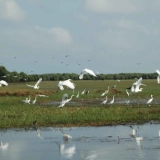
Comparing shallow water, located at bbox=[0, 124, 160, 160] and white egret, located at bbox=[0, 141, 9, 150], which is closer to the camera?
shallow water, located at bbox=[0, 124, 160, 160]

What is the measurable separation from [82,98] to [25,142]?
23.0m

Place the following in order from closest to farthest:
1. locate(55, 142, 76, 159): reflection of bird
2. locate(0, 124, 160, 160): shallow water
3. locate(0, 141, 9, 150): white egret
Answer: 1. locate(0, 124, 160, 160): shallow water
2. locate(55, 142, 76, 159): reflection of bird
3. locate(0, 141, 9, 150): white egret

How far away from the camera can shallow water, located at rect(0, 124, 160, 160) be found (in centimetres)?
1575

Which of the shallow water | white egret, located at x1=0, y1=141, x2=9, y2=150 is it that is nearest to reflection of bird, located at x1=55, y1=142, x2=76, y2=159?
the shallow water

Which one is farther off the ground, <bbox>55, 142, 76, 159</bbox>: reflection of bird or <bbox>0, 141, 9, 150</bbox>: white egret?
<bbox>0, 141, 9, 150</bbox>: white egret

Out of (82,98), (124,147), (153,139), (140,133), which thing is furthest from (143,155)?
(82,98)

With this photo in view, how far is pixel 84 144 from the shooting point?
58.5 feet

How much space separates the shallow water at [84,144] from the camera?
15750 millimetres

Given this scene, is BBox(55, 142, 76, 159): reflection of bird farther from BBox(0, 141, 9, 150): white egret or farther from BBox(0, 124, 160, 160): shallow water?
BBox(0, 141, 9, 150): white egret

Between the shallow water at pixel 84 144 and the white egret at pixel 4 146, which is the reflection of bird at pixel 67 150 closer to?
the shallow water at pixel 84 144

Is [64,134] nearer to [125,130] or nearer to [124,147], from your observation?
[125,130]

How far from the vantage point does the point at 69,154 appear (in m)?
16.1

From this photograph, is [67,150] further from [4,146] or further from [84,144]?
[4,146]

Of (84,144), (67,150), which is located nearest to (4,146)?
(67,150)
